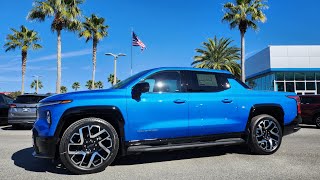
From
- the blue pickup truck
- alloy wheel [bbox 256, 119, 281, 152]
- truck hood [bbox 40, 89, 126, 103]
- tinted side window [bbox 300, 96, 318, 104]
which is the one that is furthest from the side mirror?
tinted side window [bbox 300, 96, 318, 104]

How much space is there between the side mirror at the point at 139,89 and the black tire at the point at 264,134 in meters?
2.36

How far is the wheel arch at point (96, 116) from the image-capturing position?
5.10 meters

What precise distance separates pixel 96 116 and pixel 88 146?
51 cm

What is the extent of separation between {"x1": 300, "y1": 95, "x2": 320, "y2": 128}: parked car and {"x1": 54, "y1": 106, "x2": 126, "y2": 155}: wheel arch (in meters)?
10.9

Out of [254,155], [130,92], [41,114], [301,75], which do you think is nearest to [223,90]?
[254,155]

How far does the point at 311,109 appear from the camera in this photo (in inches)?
548

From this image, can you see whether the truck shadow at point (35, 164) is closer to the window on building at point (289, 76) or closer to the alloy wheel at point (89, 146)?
the alloy wheel at point (89, 146)

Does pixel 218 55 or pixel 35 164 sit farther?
pixel 218 55

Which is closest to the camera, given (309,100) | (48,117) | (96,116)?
(48,117)

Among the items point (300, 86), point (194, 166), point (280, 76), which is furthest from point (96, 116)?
point (300, 86)

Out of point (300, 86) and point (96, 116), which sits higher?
point (300, 86)

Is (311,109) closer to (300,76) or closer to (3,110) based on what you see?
(3,110)

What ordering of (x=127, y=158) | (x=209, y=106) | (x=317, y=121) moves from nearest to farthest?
(x=209, y=106), (x=127, y=158), (x=317, y=121)

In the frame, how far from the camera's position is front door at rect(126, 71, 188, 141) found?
213 inches
